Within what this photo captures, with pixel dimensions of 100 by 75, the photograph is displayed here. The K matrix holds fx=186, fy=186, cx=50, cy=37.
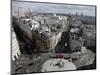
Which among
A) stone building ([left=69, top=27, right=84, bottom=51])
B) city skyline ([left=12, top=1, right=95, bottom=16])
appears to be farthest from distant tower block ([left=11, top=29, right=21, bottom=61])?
stone building ([left=69, top=27, right=84, bottom=51])

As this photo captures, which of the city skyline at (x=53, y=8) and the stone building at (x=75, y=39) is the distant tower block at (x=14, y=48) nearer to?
the city skyline at (x=53, y=8)

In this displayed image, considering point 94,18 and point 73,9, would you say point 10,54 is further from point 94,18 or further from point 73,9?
point 94,18

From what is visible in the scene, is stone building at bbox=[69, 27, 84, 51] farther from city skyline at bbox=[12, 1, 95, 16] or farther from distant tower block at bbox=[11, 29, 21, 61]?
distant tower block at bbox=[11, 29, 21, 61]

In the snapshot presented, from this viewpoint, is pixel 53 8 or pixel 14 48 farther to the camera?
pixel 53 8

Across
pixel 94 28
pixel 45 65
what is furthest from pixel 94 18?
pixel 45 65

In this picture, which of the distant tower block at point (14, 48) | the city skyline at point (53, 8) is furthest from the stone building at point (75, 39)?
the distant tower block at point (14, 48)

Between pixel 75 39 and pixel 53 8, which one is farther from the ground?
pixel 53 8

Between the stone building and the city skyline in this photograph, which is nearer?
the city skyline

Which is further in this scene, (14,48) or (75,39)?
(75,39)

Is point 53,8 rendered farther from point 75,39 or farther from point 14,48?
point 14,48

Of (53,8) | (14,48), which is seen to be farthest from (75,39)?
(14,48)

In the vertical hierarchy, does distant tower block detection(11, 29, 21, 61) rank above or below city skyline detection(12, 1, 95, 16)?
below
